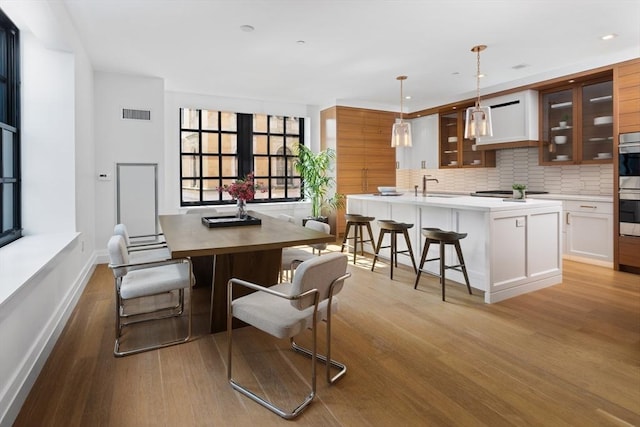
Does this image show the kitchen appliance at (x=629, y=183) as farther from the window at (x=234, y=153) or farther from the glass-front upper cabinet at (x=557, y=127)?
the window at (x=234, y=153)

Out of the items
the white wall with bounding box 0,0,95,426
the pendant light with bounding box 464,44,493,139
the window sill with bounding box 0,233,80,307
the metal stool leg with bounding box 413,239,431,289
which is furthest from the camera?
the pendant light with bounding box 464,44,493,139

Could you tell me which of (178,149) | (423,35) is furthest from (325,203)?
(423,35)

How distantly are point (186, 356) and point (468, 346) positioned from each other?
1967 mm

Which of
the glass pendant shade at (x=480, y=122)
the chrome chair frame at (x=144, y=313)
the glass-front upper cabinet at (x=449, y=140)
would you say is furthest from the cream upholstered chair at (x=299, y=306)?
the glass-front upper cabinet at (x=449, y=140)

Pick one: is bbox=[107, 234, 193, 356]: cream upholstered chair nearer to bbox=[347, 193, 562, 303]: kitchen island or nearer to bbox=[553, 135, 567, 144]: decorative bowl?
bbox=[347, 193, 562, 303]: kitchen island

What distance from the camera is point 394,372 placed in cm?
233

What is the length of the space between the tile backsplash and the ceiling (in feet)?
4.24

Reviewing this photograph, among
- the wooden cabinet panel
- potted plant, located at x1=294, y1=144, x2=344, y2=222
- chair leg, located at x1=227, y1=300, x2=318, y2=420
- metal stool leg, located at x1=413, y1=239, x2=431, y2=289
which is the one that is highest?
the wooden cabinet panel

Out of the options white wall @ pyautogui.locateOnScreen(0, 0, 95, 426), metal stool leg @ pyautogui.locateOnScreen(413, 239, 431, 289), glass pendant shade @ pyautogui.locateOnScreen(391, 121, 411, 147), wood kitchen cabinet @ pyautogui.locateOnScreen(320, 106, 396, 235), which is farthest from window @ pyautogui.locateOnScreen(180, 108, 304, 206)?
metal stool leg @ pyautogui.locateOnScreen(413, 239, 431, 289)

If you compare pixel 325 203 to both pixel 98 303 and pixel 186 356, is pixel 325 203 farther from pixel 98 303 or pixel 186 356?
pixel 186 356

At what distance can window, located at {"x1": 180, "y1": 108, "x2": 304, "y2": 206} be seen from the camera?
266 inches

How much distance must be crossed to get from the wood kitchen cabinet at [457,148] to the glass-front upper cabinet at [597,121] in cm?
167

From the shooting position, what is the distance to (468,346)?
2.69 meters

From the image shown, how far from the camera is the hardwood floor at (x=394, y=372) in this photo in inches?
75.1
